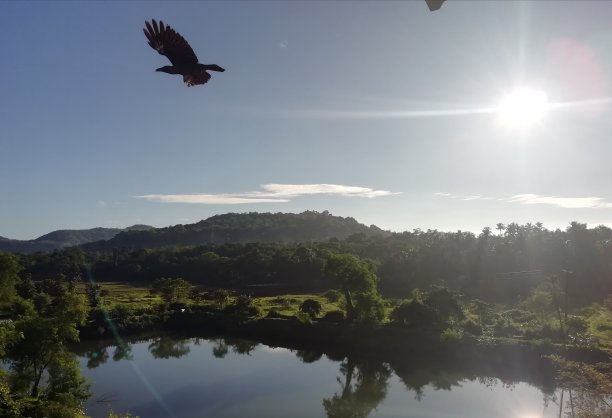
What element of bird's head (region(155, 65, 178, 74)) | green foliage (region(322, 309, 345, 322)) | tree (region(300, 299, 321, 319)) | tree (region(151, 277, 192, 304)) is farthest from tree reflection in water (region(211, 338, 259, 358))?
bird's head (region(155, 65, 178, 74))

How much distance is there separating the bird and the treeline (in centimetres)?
5575

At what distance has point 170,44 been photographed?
4426 millimetres

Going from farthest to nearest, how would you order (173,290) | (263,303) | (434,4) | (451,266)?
(451,266), (173,290), (263,303), (434,4)

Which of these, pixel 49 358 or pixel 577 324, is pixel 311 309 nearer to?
pixel 577 324

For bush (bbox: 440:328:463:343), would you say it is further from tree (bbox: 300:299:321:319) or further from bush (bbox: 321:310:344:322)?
tree (bbox: 300:299:321:319)

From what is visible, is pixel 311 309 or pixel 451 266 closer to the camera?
pixel 311 309

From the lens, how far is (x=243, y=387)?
37.1 m

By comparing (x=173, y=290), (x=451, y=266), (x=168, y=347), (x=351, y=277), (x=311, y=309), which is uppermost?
(x=451, y=266)

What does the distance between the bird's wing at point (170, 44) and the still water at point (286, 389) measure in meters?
30.0

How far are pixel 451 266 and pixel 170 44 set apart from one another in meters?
82.2

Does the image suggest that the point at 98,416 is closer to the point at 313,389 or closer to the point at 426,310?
the point at 313,389

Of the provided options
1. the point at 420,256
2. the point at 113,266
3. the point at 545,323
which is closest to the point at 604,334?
the point at 545,323

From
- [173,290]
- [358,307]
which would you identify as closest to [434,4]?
[358,307]

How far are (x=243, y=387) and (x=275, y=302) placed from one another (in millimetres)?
25452
